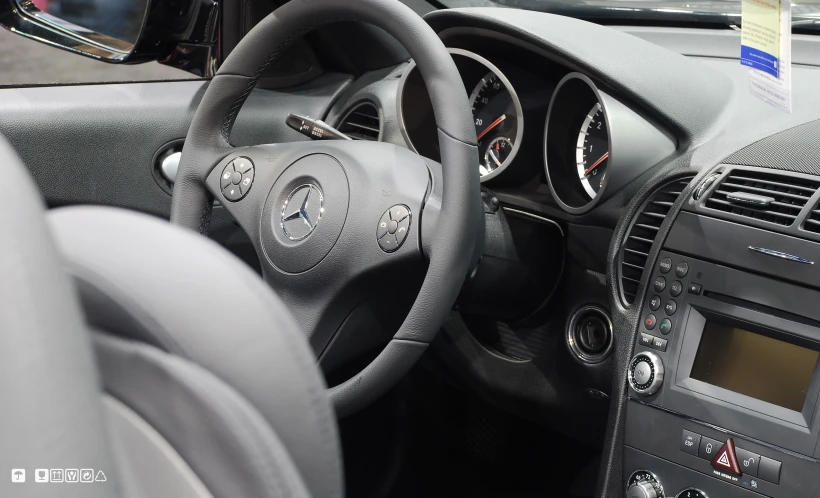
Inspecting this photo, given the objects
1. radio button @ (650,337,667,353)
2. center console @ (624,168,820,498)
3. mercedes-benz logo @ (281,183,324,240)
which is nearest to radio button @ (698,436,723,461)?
center console @ (624,168,820,498)

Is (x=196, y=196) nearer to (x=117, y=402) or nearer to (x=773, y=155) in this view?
(x=773, y=155)

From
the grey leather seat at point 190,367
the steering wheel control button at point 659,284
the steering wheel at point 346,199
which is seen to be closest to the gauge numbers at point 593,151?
the steering wheel control button at point 659,284

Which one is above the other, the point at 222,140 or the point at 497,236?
the point at 222,140

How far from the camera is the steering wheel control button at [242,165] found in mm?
1453

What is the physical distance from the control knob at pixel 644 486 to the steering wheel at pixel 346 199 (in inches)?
16.4

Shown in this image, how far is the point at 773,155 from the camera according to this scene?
1.27 metres

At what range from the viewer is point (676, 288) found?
133 centimetres

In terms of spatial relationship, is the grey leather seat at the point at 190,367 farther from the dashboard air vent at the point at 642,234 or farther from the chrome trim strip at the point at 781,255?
the dashboard air vent at the point at 642,234

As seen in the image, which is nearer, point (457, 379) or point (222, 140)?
point (222, 140)

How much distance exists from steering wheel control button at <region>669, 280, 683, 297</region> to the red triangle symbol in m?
0.22

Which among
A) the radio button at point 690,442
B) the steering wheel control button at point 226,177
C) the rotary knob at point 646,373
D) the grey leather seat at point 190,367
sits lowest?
the radio button at point 690,442

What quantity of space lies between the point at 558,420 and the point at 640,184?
1.82ft

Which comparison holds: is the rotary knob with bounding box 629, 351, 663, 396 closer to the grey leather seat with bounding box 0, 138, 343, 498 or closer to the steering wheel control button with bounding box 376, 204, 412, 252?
the steering wheel control button with bounding box 376, 204, 412, 252

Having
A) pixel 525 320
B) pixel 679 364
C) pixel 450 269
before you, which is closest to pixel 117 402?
pixel 450 269
